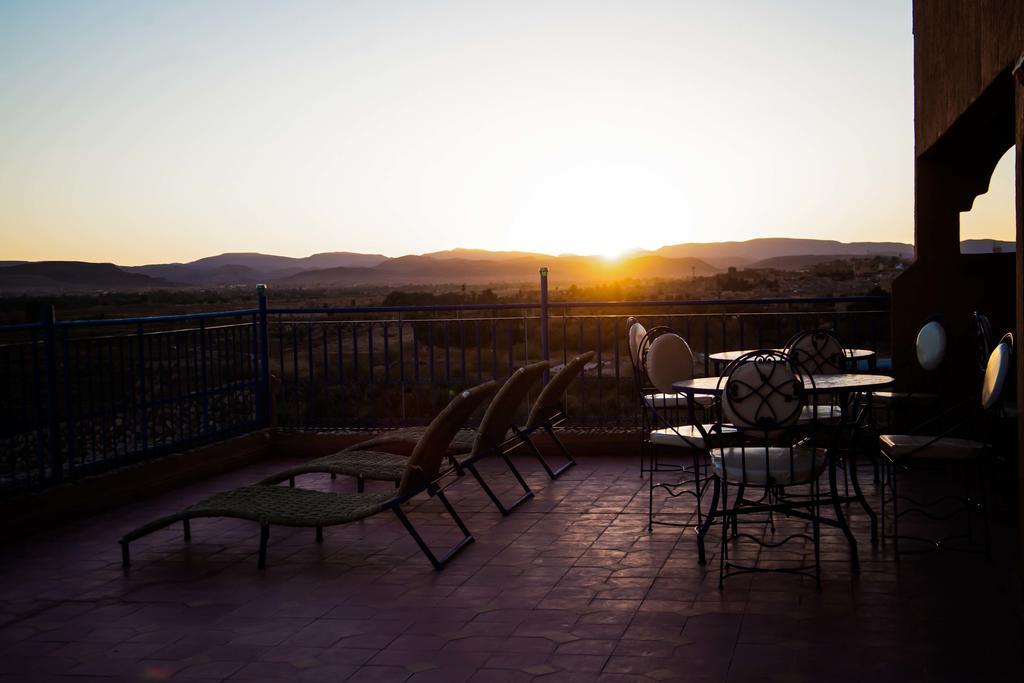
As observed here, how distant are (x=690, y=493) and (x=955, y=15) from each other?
3.33 meters

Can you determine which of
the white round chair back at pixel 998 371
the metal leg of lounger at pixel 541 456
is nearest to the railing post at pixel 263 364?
the metal leg of lounger at pixel 541 456

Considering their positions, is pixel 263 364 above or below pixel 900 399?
above

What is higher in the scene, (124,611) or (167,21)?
(167,21)

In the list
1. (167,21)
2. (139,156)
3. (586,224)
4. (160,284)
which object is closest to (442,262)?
(160,284)

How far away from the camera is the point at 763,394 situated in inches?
173

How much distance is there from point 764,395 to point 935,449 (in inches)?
40.3

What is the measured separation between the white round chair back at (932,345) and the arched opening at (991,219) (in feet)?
3.73

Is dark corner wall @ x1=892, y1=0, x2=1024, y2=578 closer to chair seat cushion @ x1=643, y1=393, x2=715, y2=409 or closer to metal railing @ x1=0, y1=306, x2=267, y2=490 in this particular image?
chair seat cushion @ x1=643, y1=393, x2=715, y2=409

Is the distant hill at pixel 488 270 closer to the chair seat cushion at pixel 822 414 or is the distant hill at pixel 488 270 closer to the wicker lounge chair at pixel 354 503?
the chair seat cushion at pixel 822 414

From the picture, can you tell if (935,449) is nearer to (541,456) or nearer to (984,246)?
(541,456)

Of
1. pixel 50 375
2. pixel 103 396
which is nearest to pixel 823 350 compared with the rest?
pixel 103 396

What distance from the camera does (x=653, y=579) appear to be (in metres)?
4.59

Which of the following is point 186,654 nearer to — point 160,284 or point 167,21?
point 167,21

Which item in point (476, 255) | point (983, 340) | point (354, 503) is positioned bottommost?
point (354, 503)
